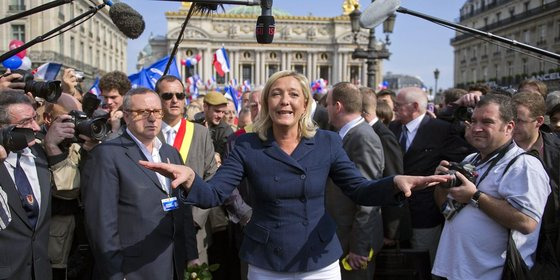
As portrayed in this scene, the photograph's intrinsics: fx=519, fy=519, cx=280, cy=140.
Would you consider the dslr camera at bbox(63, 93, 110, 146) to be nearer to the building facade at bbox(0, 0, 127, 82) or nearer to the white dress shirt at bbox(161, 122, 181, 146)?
the white dress shirt at bbox(161, 122, 181, 146)

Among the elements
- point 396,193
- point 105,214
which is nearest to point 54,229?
point 105,214

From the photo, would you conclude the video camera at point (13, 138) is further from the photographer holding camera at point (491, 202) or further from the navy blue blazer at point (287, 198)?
the photographer holding camera at point (491, 202)

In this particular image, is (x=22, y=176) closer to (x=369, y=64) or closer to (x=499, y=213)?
(x=499, y=213)

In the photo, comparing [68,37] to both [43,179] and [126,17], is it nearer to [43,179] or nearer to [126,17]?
[126,17]

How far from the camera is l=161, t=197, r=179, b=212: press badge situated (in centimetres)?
304

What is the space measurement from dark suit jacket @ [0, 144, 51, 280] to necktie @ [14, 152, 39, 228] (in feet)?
0.09

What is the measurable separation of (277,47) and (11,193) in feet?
253

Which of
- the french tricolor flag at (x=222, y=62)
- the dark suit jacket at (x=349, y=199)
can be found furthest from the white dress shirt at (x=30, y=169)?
the french tricolor flag at (x=222, y=62)

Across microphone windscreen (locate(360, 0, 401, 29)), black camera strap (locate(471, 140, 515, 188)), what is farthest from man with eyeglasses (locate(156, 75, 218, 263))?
black camera strap (locate(471, 140, 515, 188))

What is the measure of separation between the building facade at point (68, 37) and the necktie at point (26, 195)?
18608 millimetres

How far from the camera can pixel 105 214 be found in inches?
116

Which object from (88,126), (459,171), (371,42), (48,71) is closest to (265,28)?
(88,126)

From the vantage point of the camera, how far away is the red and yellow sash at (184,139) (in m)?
4.00

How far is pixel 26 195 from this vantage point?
10.4 feet
